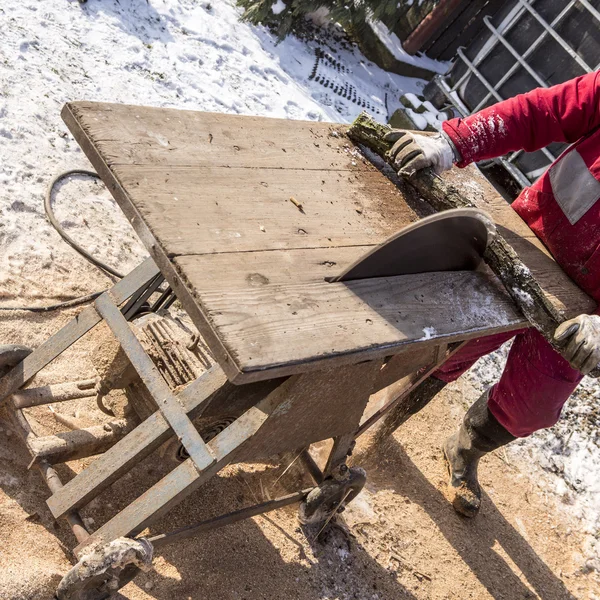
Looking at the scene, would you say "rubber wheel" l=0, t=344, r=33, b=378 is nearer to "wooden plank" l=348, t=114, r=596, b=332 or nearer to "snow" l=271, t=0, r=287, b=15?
"wooden plank" l=348, t=114, r=596, b=332

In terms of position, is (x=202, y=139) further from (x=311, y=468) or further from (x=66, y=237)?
(x=66, y=237)

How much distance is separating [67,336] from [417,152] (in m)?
1.46

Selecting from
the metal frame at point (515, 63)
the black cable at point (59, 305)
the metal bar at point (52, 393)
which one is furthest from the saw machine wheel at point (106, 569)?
the metal frame at point (515, 63)

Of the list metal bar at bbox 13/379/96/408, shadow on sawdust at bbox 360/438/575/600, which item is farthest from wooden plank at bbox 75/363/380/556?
shadow on sawdust at bbox 360/438/575/600

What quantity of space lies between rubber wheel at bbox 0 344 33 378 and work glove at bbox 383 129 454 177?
158 cm

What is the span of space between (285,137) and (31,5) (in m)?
3.48

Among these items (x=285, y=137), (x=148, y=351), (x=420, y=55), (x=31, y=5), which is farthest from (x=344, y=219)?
(x=420, y=55)

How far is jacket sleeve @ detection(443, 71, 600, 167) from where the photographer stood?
8.54ft

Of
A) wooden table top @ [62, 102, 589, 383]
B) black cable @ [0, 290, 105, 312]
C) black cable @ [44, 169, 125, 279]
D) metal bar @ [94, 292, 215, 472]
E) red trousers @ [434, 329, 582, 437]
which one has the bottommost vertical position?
black cable @ [0, 290, 105, 312]

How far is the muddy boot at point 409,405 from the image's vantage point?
3465 millimetres

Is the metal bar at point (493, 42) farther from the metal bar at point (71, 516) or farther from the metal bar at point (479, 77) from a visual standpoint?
the metal bar at point (71, 516)

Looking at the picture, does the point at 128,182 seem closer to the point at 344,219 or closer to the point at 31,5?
the point at 344,219

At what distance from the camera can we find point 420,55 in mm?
7496

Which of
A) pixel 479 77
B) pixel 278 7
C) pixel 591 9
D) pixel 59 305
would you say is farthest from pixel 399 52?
pixel 59 305
